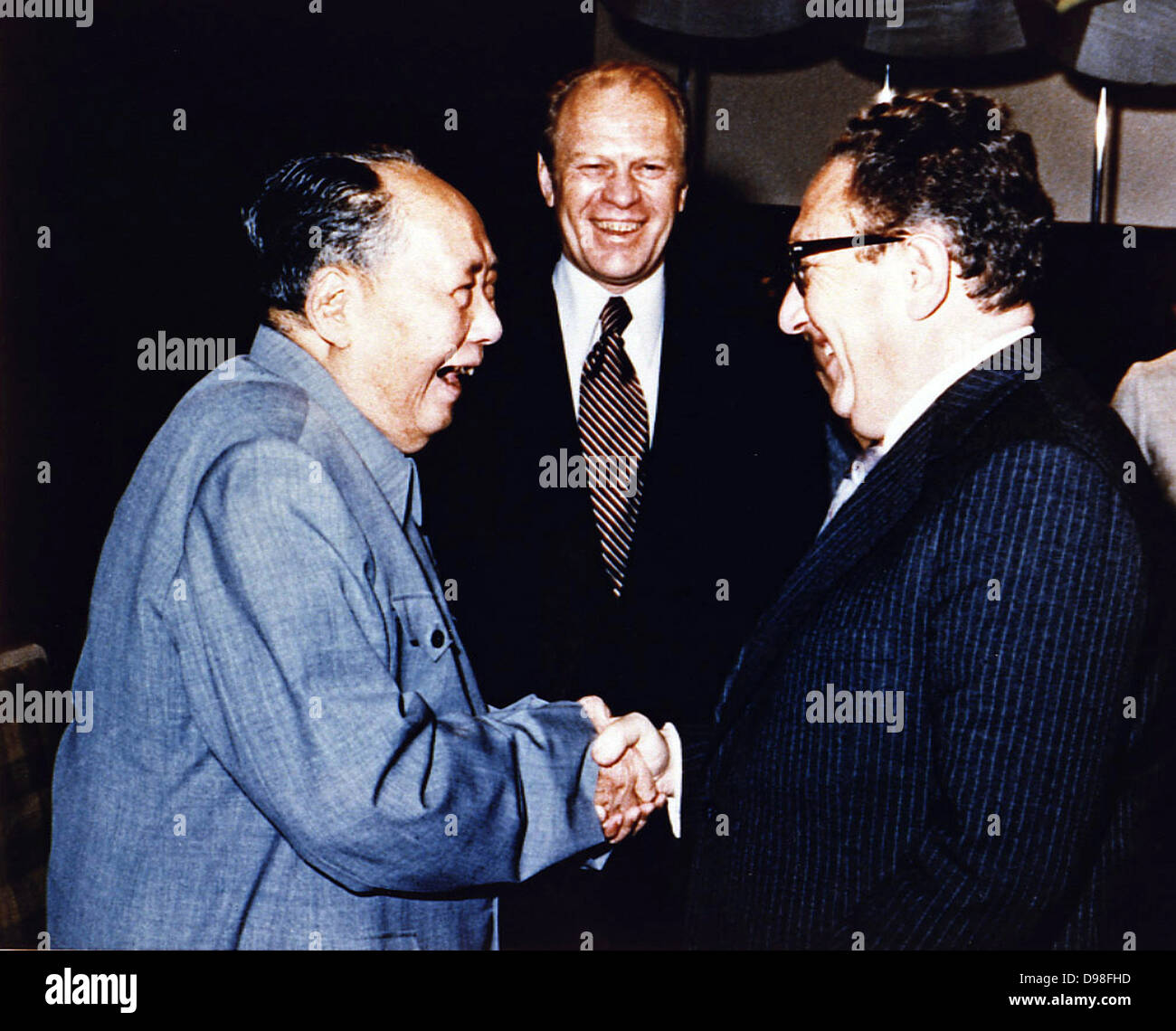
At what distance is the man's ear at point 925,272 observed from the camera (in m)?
1.50

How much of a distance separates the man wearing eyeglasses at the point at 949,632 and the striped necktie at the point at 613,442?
0.80 metres

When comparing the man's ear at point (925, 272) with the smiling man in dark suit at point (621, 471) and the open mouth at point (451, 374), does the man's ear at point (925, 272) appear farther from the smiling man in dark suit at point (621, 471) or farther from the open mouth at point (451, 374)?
the smiling man in dark suit at point (621, 471)

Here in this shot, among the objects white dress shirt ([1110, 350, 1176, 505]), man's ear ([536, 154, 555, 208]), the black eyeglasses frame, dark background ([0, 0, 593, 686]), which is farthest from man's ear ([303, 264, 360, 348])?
white dress shirt ([1110, 350, 1176, 505])

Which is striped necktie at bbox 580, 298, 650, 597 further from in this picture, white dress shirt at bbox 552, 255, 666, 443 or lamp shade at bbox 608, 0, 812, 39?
lamp shade at bbox 608, 0, 812, 39

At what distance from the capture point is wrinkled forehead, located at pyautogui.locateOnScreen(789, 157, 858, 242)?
1.60 metres

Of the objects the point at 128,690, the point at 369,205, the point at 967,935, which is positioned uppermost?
the point at 369,205

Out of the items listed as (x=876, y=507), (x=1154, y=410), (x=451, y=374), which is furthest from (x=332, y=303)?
(x=1154, y=410)

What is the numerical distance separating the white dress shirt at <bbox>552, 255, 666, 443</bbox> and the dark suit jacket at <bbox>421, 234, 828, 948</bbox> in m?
0.03

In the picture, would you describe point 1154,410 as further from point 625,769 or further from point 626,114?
point 625,769

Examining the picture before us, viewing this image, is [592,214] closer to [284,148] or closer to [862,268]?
[284,148]

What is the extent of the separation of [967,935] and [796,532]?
1229mm

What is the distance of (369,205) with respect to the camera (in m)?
1.65

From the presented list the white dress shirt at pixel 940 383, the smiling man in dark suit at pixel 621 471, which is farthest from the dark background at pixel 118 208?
the white dress shirt at pixel 940 383
